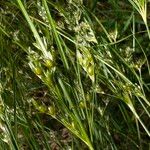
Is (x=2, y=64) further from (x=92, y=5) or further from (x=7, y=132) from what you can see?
(x=92, y=5)

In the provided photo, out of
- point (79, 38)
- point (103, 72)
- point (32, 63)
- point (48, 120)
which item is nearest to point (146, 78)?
point (48, 120)

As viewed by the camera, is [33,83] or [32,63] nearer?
[32,63]

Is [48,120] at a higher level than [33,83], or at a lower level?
lower

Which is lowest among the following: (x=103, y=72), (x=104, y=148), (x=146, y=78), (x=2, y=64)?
(x=146, y=78)

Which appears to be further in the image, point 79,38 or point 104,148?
point 104,148

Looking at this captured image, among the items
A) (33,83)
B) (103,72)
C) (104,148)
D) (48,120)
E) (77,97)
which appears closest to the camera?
(77,97)

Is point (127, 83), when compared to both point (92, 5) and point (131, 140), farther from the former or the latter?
point (92, 5)

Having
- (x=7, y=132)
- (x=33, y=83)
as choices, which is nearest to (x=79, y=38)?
(x=7, y=132)

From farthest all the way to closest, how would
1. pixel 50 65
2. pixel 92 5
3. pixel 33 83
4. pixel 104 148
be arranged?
1. pixel 92 5
2. pixel 33 83
3. pixel 104 148
4. pixel 50 65

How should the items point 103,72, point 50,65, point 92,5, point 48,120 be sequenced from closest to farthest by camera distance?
point 50,65, point 103,72, point 48,120, point 92,5

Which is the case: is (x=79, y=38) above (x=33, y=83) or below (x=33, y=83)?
above
